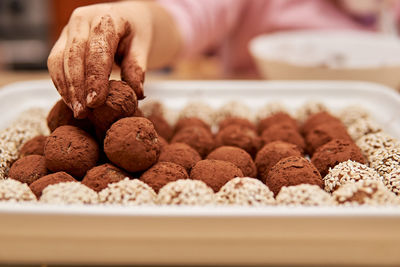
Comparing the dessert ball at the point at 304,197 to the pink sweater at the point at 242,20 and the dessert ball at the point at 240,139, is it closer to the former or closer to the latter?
the dessert ball at the point at 240,139

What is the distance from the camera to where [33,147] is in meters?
Result: 0.85

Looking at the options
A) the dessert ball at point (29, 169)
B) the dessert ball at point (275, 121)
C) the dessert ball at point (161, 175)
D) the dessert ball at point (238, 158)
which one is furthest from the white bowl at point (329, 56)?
the dessert ball at point (29, 169)

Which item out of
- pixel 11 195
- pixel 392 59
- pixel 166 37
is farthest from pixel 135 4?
pixel 392 59

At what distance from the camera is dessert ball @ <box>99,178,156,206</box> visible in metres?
0.64

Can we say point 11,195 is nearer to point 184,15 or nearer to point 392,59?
point 184,15

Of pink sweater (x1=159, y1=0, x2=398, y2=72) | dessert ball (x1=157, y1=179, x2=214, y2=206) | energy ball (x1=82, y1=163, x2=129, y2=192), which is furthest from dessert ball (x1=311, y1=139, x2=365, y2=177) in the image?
pink sweater (x1=159, y1=0, x2=398, y2=72)

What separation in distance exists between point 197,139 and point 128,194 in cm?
28

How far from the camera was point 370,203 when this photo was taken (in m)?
0.62

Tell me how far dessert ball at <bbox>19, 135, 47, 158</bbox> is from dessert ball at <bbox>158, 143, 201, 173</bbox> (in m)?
0.25

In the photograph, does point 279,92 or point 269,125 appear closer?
point 269,125

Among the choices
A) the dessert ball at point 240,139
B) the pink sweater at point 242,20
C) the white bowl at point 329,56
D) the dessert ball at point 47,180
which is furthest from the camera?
the pink sweater at point 242,20

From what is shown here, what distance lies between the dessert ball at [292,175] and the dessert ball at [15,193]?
396 mm

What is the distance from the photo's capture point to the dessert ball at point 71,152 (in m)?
0.72

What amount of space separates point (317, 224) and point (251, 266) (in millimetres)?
120
